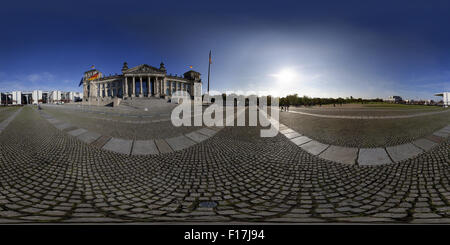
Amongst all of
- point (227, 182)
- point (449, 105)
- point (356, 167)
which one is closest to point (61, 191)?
point (227, 182)

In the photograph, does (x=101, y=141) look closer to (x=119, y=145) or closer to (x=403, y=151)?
(x=119, y=145)

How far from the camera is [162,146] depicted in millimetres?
4250

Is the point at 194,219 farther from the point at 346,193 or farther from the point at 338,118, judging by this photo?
the point at 338,118

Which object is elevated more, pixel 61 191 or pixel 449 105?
pixel 449 105

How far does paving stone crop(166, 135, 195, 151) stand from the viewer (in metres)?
4.31

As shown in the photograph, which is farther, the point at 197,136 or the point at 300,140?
the point at 197,136

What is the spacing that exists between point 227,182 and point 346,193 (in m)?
1.83

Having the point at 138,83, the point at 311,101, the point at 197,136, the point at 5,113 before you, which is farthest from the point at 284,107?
the point at 138,83

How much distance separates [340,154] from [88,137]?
699 centimetres

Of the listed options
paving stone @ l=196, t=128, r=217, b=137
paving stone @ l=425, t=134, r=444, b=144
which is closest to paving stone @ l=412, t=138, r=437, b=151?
paving stone @ l=425, t=134, r=444, b=144

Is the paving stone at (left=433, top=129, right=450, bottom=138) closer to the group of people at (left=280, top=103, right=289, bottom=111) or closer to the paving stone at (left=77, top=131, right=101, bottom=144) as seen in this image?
the group of people at (left=280, top=103, right=289, bottom=111)

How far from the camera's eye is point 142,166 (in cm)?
317

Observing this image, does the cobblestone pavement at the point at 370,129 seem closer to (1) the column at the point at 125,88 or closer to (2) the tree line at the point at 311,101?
(2) the tree line at the point at 311,101

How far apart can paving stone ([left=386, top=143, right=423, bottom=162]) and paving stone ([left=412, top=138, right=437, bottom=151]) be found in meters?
0.26
